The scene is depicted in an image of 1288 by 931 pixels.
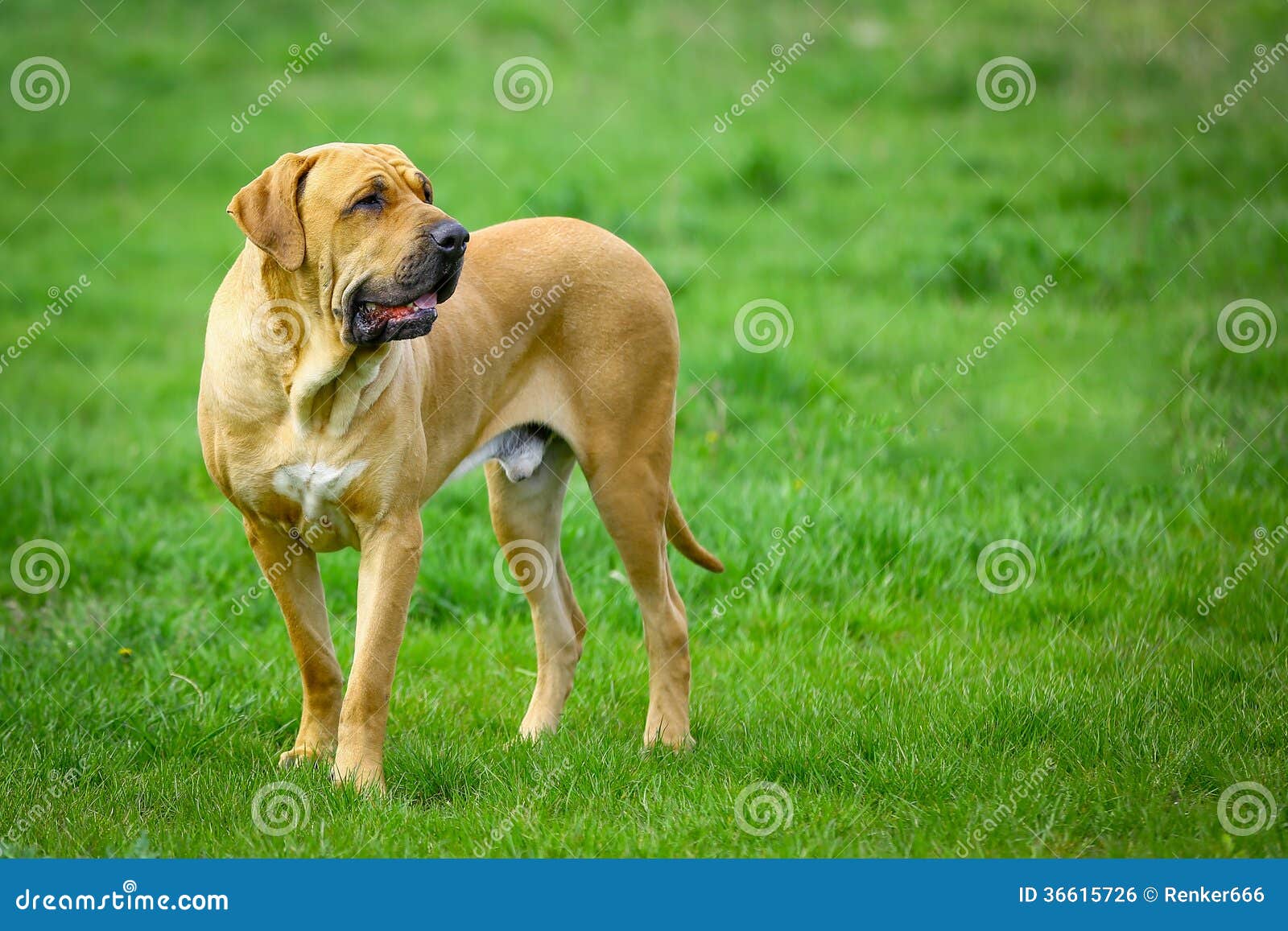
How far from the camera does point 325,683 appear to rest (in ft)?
15.3

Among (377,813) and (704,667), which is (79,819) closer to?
(377,813)

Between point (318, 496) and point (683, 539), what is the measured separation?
5.20ft

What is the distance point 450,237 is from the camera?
3959mm

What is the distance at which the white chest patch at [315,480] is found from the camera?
13.7 feet

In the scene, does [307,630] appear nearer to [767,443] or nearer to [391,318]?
[391,318]

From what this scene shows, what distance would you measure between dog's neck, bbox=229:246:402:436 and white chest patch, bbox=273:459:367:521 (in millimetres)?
110

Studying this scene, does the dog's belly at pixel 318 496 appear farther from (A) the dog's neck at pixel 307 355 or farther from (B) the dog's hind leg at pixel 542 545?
(B) the dog's hind leg at pixel 542 545

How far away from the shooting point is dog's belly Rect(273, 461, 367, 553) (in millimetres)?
4172

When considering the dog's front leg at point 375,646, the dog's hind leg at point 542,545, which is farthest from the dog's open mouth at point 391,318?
the dog's hind leg at point 542,545

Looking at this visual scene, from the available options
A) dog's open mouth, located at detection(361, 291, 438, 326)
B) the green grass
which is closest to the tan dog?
dog's open mouth, located at detection(361, 291, 438, 326)

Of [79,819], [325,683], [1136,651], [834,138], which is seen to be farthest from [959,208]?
[79,819]

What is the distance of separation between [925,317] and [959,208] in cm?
198

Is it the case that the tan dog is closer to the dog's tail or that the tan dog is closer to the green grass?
the dog's tail

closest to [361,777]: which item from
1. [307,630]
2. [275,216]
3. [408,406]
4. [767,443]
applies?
[307,630]
